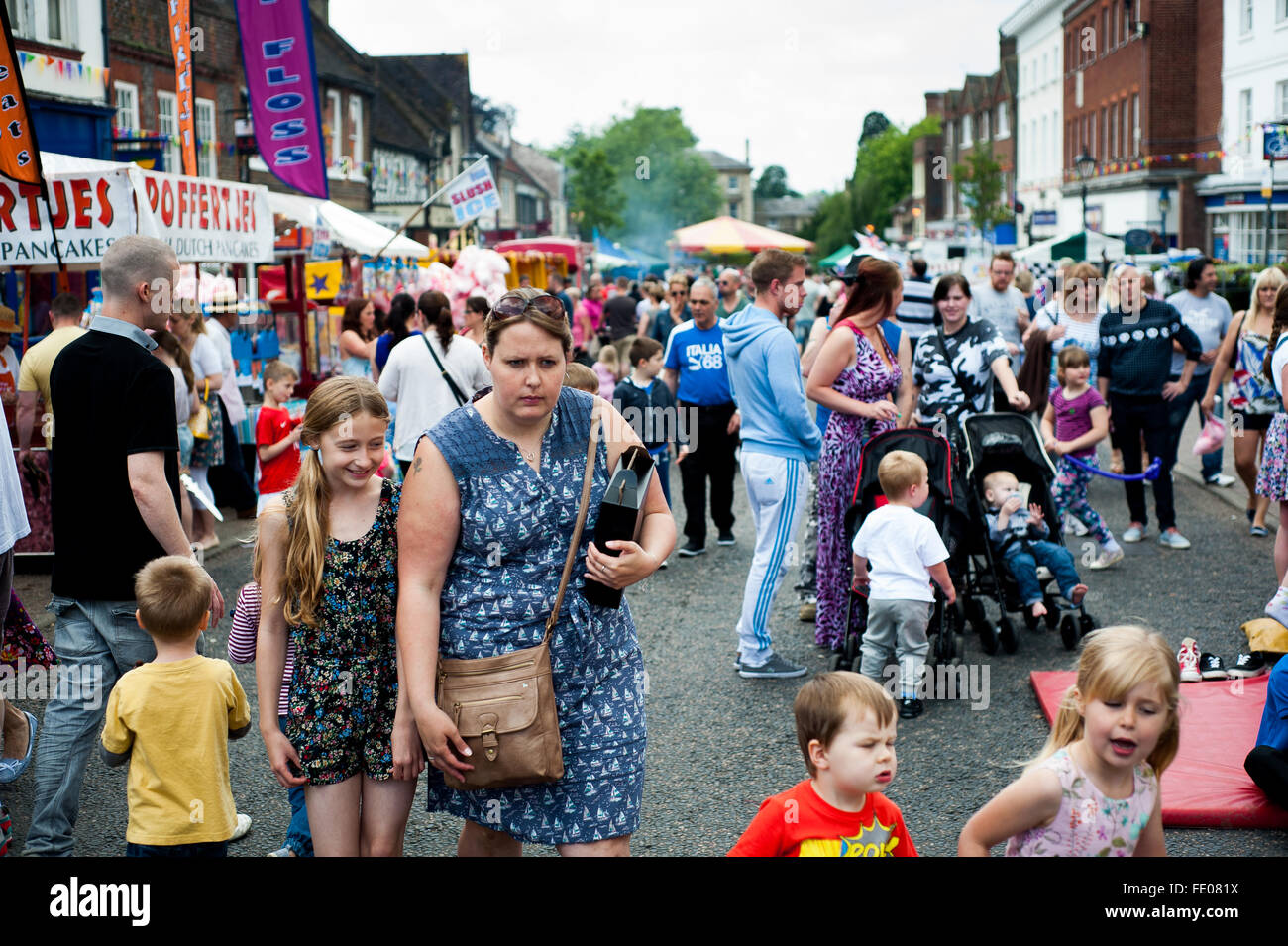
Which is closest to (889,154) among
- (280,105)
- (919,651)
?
(280,105)

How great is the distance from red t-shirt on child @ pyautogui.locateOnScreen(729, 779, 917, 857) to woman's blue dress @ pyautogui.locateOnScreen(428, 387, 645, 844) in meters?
0.36

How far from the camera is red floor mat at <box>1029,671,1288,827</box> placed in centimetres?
481

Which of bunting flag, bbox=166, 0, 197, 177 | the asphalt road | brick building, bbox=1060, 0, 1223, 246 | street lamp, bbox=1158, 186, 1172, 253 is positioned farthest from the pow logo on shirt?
street lamp, bbox=1158, 186, 1172, 253

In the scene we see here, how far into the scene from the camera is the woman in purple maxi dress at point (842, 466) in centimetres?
684

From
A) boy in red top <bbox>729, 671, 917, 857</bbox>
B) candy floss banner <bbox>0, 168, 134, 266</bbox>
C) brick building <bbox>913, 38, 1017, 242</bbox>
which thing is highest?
brick building <bbox>913, 38, 1017, 242</bbox>

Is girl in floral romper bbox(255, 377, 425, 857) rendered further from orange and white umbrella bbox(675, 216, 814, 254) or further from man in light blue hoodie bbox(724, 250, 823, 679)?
orange and white umbrella bbox(675, 216, 814, 254)

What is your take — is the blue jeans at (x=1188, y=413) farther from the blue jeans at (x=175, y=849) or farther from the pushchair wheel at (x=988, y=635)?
the blue jeans at (x=175, y=849)

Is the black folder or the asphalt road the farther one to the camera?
the asphalt road

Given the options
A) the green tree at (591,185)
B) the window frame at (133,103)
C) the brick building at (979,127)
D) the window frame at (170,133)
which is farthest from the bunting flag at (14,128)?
the brick building at (979,127)

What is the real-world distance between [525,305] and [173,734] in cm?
175

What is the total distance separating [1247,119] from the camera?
3781 cm

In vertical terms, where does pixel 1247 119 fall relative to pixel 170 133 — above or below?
above

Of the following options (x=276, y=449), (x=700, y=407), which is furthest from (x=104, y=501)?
(x=700, y=407)

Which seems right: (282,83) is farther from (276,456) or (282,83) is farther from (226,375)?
(276,456)
